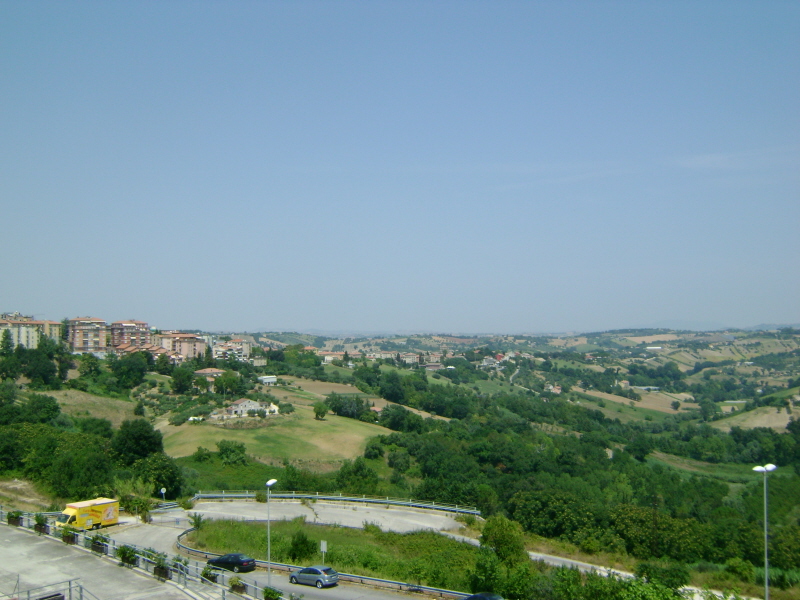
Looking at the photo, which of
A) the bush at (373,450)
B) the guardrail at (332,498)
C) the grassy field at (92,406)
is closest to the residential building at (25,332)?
the grassy field at (92,406)

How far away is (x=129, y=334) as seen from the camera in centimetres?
12294

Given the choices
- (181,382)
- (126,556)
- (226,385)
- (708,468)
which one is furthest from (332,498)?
(708,468)

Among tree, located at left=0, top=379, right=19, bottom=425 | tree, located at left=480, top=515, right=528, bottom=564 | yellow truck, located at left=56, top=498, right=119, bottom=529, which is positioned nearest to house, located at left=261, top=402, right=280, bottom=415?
tree, located at left=0, top=379, right=19, bottom=425

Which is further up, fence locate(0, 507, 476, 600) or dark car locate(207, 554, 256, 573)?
fence locate(0, 507, 476, 600)

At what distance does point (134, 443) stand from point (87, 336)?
270 feet

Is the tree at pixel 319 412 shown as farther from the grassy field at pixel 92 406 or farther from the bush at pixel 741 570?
the bush at pixel 741 570

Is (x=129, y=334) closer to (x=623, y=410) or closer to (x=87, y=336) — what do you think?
(x=87, y=336)

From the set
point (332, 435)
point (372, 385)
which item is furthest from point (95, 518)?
point (372, 385)

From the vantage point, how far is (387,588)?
18.8 meters

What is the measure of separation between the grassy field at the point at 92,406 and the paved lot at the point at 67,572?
45.0 metres

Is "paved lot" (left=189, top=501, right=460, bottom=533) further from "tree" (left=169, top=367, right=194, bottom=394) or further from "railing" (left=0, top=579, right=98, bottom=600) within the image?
"tree" (left=169, top=367, right=194, bottom=394)

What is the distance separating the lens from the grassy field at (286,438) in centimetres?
5759

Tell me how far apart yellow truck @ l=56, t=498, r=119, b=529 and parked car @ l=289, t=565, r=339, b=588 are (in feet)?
34.8

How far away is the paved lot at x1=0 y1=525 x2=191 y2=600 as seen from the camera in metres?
16.9
